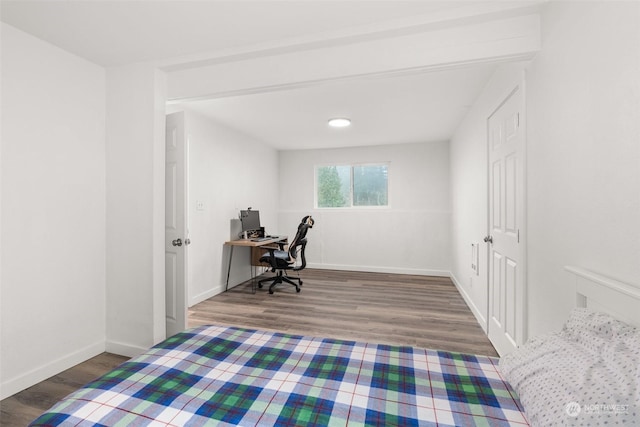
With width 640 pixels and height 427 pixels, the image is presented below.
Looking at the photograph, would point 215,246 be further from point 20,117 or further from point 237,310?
point 20,117

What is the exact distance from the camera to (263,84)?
234cm

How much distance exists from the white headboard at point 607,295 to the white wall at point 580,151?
5 cm

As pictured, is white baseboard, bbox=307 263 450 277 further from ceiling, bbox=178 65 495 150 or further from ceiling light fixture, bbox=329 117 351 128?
ceiling light fixture, bbox=329 117 351 128

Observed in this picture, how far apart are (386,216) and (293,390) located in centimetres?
489

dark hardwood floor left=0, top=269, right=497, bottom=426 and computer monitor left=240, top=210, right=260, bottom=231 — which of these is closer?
dark hardwood floor left=0, top=269, right=497, bottom=426

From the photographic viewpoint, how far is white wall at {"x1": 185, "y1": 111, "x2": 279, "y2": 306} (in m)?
3.87

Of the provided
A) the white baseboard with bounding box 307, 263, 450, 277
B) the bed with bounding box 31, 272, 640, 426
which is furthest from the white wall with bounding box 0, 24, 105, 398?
the white baseboard with bounding box 307, 263, 450, 277

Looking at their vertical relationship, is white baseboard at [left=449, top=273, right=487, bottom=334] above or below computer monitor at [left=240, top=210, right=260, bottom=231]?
below

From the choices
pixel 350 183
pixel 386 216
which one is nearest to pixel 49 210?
pixel 350 183

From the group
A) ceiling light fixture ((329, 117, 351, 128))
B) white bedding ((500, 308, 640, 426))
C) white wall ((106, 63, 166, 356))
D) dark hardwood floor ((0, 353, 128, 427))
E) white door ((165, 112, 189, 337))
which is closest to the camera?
white bedding ((500, 308, 640, 426))

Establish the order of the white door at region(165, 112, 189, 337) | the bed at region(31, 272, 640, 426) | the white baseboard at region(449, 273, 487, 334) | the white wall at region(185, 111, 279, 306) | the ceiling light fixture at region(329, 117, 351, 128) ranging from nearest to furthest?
the bed at region(31, 272, 640, 426) < the white door at region(165, 112, 189, 337) < the white baseboard at region(449, 273, 487, 334) < the white wall at region(185, 111, 279, 306) < the ceiling light fixture at region(329, 117, 351, 128)

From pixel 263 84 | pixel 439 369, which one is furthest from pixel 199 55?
pixel 439 369

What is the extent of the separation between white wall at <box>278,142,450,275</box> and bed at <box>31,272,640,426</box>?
14.0ft

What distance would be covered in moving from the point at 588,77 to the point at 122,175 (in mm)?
3094
